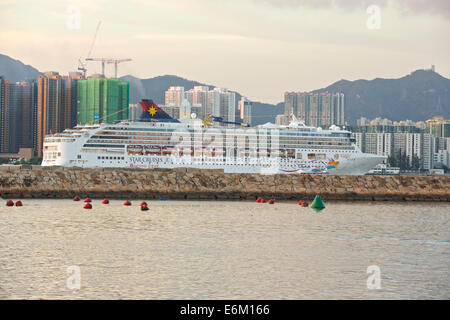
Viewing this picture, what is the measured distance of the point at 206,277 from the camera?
19609mm

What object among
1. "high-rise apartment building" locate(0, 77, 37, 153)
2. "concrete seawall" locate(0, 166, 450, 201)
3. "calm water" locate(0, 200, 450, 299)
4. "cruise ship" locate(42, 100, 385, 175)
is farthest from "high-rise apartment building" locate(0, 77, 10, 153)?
"calm water" locate(0, 200, 450, 299)

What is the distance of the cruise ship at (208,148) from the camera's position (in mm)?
94062

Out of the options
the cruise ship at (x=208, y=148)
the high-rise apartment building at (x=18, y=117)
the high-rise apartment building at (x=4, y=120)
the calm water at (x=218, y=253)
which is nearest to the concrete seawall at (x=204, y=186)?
the calm water at (x=218, y=253)

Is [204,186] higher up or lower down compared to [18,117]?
lower down

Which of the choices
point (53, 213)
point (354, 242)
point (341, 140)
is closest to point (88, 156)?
point (341, 140)

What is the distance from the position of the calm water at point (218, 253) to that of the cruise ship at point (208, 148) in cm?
5256

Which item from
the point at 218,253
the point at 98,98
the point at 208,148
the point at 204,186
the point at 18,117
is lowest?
the point at 218,253

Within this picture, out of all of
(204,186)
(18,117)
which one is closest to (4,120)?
(18,117)

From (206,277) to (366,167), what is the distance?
83.0 m

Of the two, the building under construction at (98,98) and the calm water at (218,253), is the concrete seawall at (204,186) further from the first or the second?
the building under construction at (98,98)

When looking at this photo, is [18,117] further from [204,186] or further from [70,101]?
[204,186]

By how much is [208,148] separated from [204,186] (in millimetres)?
41469

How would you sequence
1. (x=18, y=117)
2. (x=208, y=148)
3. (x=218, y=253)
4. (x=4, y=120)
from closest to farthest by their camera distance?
(x=218, y=253) < (x=208, y=148) < (x=4, y=120) < (x=18, y=117)

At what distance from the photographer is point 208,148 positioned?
97000mm
